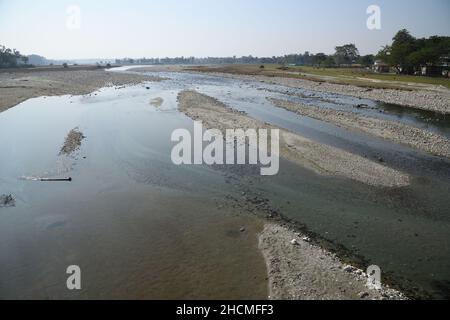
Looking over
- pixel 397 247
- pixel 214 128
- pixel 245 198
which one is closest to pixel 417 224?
pixel 397 247

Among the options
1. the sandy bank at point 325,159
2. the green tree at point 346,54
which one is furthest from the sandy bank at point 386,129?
the green tree at point 346,54

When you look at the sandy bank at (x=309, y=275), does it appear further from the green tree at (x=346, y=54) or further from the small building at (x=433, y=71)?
the green tree at (x=346, y=54)

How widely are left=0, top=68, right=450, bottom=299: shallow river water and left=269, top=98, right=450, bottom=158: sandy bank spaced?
2262 millimetres

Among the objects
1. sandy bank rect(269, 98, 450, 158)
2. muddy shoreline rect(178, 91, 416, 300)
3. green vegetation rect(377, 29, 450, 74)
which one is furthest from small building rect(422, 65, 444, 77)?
muddy shoreline rect(178, 91, 416, 300)

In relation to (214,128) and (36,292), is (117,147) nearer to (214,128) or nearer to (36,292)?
(214,128)

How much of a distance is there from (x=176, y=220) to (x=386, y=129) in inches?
1006

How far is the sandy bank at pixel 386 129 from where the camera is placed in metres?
28.1

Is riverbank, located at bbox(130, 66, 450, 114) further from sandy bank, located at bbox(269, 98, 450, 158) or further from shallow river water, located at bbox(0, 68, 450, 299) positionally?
shallow river water, located at bbox(0, 68, 450, 299)

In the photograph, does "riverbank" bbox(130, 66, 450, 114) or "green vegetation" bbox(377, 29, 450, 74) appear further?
"green vegetation" bbox(377, 29, 450, 74)

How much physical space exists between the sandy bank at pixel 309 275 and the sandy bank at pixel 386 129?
18.7m

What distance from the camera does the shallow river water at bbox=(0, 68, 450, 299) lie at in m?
12.2

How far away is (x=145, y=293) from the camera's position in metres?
11.5
